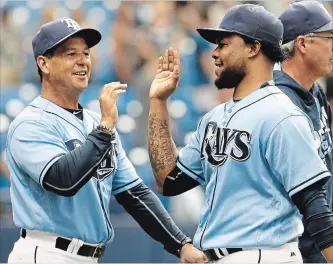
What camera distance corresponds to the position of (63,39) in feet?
14.0

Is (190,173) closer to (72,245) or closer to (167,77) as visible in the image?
(167,77)

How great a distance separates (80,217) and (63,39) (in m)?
0.87

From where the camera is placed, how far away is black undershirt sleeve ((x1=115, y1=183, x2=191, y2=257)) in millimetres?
4582

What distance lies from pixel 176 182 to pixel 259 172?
2.02 ft

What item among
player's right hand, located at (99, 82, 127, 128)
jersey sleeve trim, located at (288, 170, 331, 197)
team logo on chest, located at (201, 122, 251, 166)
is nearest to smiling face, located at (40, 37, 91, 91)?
player's right hand, located at (99, 82, 127, 128)

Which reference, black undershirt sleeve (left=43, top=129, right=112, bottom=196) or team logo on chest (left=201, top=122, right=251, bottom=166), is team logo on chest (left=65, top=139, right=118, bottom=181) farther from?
team logo on chest (left=201, top=122, right=251, bottom=166)

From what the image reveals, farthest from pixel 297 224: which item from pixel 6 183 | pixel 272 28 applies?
pixel 6 183

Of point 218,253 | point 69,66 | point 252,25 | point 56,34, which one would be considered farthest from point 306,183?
point 56,34

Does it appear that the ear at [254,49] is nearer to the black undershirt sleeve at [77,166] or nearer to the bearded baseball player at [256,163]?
the bearded baseball player at [256,163]

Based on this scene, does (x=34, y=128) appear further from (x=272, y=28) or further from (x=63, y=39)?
(x=272, y=28)

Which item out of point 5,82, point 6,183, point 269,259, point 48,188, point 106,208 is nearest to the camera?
point 269,259

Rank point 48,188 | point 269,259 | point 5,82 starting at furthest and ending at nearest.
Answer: point 5,82, point 48,188, point 269,259

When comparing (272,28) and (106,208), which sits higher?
(272,28)

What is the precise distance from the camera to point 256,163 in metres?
3.76
